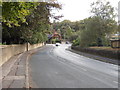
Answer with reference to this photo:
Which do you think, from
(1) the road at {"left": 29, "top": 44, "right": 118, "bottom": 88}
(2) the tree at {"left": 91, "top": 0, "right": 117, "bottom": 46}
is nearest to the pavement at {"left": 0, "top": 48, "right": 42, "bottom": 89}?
(1) the road at {"left": 29, "top": 44, "right": 118, "bottom": 88}

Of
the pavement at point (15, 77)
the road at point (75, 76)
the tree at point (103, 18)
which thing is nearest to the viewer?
the pavement at point (15, 77)

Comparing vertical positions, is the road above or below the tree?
below

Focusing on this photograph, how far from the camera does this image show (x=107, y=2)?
129ft

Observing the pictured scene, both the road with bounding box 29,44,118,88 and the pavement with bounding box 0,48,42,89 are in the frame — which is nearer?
the pavement with bounding box 0,48,42,89

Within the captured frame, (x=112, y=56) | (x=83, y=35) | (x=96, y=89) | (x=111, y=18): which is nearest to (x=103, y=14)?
(x=111, y=18)

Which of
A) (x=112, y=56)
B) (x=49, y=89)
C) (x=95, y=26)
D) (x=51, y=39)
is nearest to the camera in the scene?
(x=49, y=89)

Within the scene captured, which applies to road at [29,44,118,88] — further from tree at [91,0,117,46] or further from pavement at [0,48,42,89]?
tree at [91,0,117,46]

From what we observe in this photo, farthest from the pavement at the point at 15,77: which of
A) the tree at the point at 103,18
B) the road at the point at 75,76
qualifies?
the tree at the point at 103,18

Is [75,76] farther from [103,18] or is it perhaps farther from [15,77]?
[103,18]

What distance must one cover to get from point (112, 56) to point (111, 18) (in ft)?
45.7

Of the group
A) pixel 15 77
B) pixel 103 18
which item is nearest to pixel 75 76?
pixel 15 77

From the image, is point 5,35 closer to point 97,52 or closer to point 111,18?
point 97,52

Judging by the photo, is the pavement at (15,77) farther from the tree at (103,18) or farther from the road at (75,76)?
the tree at (103,18)

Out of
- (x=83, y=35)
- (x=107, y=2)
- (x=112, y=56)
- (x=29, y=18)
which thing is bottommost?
(x=112, y=56)
